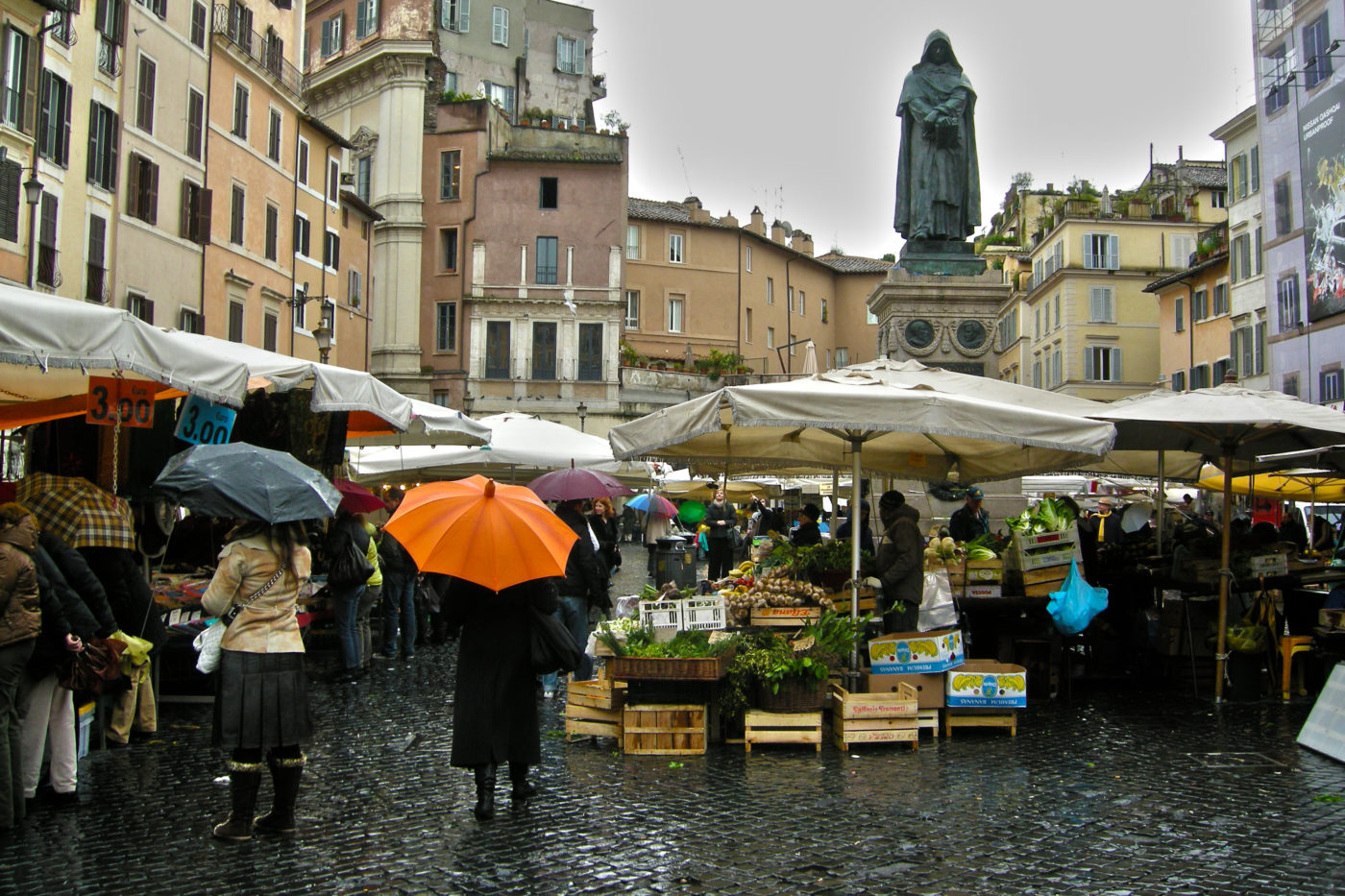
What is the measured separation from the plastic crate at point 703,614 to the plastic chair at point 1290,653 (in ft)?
17.0

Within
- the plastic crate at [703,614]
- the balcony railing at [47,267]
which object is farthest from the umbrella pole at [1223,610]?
the balcony railing at [47,267]

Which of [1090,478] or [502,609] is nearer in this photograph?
[502,609]

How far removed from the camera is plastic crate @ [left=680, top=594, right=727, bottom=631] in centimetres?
882

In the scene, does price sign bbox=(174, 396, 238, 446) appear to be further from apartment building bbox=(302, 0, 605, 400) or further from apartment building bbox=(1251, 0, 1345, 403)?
apartment building bbox=(302, 0, 605, 400)

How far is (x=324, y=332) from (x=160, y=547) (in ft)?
34.5

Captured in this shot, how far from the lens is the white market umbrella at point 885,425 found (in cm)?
850

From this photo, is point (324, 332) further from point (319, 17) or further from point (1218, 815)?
point (319, 17)

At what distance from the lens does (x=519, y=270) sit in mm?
46781

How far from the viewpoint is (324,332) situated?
20.1 m

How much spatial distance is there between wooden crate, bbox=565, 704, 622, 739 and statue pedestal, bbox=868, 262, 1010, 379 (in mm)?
9429

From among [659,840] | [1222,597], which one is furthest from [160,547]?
[1222,597]

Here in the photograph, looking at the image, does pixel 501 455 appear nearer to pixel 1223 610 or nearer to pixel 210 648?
pixel 1223 610

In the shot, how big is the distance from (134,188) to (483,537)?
24801 mm

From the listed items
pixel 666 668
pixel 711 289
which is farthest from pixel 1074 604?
pixel 711 289
